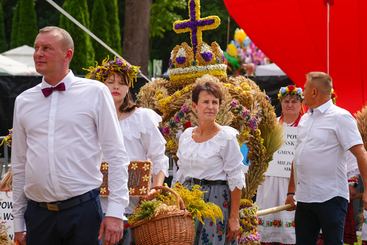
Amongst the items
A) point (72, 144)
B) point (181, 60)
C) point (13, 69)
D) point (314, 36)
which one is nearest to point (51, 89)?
point (72, 144)

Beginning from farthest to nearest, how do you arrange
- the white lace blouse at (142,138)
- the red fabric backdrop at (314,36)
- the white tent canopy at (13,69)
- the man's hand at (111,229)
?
the white tent canopy at (13,69), the red fabric backdrop at (314,36), the white lace blouse at (142,138), the man's hand at (111,229)

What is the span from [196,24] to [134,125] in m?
2.30

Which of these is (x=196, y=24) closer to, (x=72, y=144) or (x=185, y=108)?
(x=185, y=108)

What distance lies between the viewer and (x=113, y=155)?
4738 millimetres

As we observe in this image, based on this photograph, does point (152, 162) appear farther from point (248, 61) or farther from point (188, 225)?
point (248, 61)

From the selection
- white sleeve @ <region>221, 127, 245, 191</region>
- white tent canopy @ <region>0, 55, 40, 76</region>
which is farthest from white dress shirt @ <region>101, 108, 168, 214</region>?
white tent canopy @ <region>0, 55, 40, 76</region>

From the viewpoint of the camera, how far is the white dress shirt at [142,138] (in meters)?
6.16

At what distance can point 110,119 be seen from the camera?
4750 millimetres

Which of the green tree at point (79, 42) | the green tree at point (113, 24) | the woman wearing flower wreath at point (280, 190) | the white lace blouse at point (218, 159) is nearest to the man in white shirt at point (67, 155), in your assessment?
the white lace blouse at point (218, 159)

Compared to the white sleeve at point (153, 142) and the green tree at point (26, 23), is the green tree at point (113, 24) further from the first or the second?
the white sleeve at point (153, 142)

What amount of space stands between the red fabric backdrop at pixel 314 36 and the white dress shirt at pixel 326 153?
4.28m

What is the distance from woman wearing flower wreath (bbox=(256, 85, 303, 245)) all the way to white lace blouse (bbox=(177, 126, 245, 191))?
→ 3.05 m

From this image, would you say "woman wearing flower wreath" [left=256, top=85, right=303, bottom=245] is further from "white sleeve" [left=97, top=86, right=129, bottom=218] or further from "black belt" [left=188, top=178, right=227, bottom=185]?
"white sleeve" [left=97, top=86, right=129, bottom=218]

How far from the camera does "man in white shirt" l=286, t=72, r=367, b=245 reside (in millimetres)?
7023
